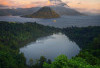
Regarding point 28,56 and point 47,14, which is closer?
point 28,56

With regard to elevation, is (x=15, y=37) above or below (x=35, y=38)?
above

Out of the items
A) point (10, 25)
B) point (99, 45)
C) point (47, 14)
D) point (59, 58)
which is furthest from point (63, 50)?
point (10, 25)

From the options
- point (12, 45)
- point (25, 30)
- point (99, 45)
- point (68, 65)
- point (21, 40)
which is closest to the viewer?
point (68, 65)

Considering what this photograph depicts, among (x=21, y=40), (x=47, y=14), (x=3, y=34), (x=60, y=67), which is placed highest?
(x=47, y=14)

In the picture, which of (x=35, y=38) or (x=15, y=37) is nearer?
(x=15, y=37)

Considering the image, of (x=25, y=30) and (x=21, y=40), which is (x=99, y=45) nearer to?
(x=21, y=40)

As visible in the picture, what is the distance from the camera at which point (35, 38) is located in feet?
39.5

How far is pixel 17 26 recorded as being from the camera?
12469 millimetres

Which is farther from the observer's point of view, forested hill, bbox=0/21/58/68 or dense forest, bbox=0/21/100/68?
forested hill, bbox=0/21/58/68

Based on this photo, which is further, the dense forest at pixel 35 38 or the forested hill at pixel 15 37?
the forested hill at pixel 15 37

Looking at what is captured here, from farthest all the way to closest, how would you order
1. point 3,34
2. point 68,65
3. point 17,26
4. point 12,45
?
point 17,26 → point 3,34 → point 12,45 → point 68,65

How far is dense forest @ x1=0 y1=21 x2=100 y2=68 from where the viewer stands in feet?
8.51

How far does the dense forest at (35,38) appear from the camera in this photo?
8.51 feet

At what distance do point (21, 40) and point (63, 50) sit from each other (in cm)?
521
